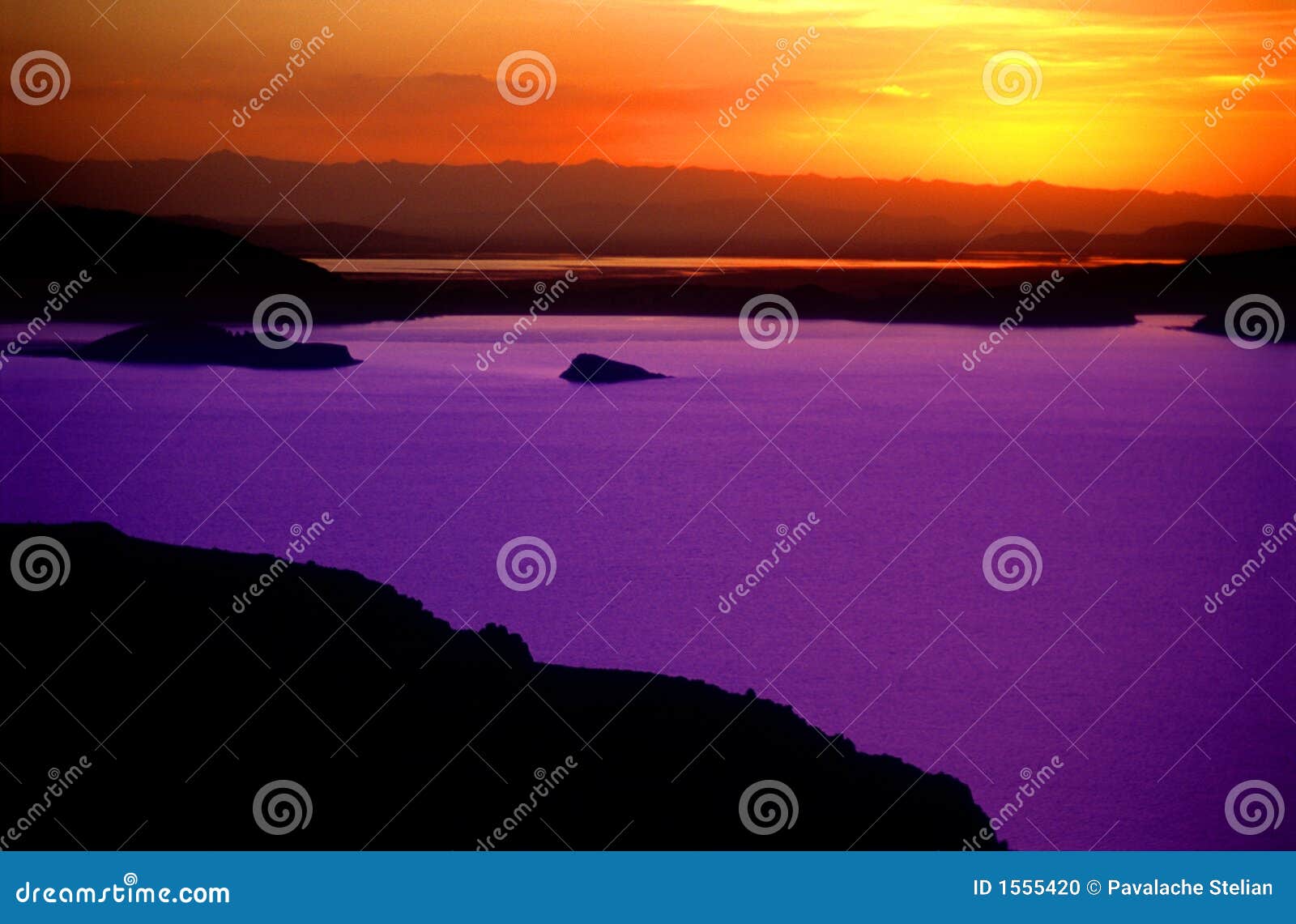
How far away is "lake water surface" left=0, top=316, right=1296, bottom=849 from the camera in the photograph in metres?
6.21

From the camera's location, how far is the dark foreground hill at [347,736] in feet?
17.8

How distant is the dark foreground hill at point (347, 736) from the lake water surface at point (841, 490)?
16.8 inches

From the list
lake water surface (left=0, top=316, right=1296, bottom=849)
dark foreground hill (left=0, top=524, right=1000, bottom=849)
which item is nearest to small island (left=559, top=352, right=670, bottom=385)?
lake water surface (left=0, top=316, right=1296, bottom=849)

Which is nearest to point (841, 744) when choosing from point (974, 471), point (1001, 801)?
point (1001, 801)

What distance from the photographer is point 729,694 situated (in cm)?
600

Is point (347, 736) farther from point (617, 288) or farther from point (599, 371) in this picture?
point (617, 288)

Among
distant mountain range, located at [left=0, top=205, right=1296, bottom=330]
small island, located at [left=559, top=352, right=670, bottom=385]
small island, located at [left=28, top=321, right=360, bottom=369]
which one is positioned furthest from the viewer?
small island, located at [left=559, top=352, right=670, bottom=385]

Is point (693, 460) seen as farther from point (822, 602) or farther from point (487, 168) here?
point (487, 168)

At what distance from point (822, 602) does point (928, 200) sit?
3.60 m

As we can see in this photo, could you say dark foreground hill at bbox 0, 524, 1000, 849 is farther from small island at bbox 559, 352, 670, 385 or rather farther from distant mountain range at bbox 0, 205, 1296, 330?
small island at bbox 559, 352, 670, 385

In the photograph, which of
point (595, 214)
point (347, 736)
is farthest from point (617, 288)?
point (347, 736)

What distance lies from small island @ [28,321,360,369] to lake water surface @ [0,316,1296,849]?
4.0 inches

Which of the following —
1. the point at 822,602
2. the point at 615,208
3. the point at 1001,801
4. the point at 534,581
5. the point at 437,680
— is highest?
the point at 615,208

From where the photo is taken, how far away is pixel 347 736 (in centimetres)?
568
